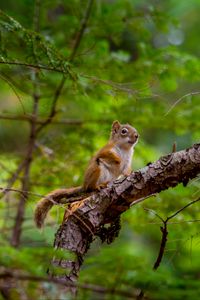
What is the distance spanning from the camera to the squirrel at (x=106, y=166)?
462 centimetres

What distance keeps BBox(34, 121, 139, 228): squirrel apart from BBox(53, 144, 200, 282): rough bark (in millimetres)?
544

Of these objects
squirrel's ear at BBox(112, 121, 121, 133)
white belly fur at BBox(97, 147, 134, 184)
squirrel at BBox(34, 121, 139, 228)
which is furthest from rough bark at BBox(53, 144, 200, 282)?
squirrel's ear at BBox(112, 121, 121, 133)

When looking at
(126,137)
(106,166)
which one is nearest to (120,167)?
(106,166)

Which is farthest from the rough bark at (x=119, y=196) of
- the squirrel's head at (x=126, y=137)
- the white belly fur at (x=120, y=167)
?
the squirrel's head at (x=126, y=137)

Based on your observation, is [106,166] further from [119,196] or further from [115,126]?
[119,196]

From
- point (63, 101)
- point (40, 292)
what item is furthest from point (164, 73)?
point (40, 292)

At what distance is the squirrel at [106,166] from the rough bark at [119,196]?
54 centimetres

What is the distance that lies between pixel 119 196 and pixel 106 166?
1365mm

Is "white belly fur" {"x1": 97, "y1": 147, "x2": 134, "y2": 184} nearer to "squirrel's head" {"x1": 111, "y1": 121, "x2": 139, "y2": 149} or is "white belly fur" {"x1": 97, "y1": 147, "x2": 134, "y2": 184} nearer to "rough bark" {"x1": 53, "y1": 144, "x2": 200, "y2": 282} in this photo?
"squirrel's head" {"x1": 111, "y1": 121, "x2": 139, "y2": 149}

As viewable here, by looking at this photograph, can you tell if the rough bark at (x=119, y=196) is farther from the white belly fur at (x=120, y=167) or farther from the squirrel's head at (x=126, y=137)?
the squirrel's head at (x=126, y=137)

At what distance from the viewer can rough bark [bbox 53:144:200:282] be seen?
3732mm

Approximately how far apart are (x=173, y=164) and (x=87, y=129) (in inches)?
113

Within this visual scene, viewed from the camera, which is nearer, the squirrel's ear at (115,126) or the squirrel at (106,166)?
the squirrel at (106,166)

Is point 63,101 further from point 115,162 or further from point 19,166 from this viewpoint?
point 115,162
